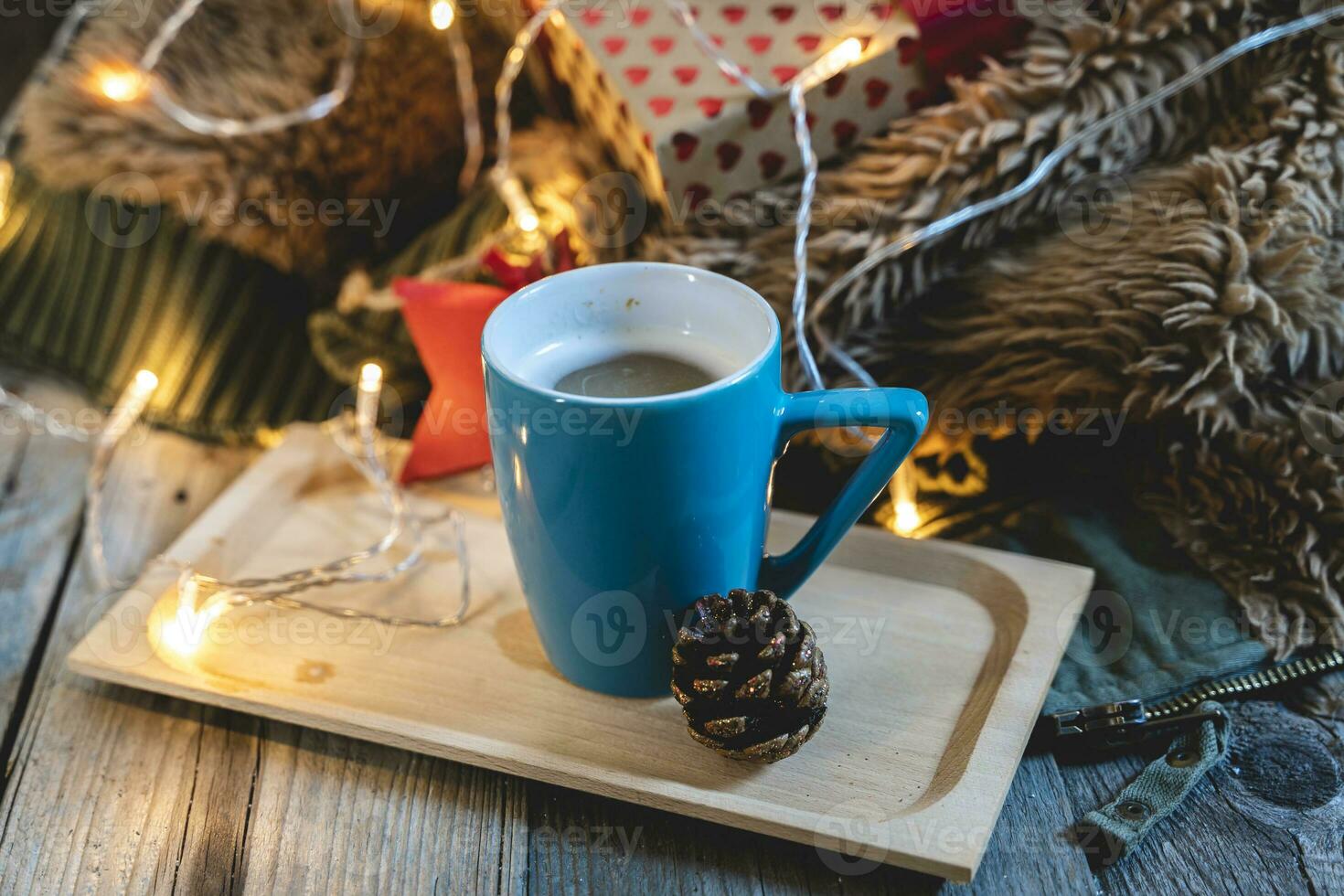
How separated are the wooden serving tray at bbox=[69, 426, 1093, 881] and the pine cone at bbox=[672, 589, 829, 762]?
0.03 metres

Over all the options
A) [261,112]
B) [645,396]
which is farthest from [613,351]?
[261,112]

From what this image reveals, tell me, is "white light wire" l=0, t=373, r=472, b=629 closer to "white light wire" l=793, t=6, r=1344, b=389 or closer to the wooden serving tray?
the wooden serving tray

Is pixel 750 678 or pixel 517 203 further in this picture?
pixel 517 203

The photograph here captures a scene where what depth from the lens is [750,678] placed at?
21.7 inches

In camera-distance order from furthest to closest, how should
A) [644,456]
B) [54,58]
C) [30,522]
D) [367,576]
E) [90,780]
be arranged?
1. [54,58]
2. [30,522]
3. [367,576]
4. [90,780]
5. [644,456]

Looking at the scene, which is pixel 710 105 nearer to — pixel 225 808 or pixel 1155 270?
pixel 1155 270

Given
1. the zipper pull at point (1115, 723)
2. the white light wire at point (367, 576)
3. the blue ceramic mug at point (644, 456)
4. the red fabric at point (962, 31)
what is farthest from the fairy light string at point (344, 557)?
the red fabric at point (962, 31)

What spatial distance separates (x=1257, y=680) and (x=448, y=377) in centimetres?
57

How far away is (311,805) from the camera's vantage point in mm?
613

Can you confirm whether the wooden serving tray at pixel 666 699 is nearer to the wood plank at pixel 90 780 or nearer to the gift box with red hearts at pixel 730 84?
the wood plank at pixel 90 780

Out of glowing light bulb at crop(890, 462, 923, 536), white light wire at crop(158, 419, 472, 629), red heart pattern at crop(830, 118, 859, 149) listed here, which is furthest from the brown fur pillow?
glowing light bulb at crop(890, 462, 923, 536)

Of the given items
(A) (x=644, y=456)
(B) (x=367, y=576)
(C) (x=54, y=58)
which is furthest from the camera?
(C) (x=54, y=58)

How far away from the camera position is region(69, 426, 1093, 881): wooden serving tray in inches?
22.5

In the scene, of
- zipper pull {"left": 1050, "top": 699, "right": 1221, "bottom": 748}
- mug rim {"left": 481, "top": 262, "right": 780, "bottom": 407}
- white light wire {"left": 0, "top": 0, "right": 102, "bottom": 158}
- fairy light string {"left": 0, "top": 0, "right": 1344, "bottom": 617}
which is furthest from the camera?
white light wire {"left": 0, "top": 0, "right": 102, "bottom": 158}
